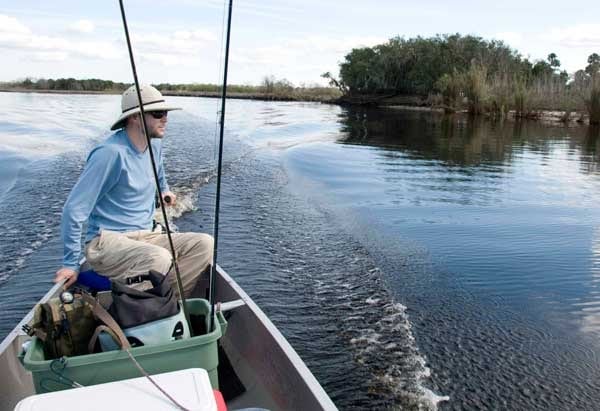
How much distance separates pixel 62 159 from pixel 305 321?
1074 cm

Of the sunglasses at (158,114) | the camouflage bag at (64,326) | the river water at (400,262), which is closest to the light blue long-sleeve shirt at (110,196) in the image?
the sunglasses at (158,114)

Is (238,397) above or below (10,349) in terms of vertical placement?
below

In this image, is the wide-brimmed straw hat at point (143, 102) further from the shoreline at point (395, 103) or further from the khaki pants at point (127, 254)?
the shoreline at point (395, 103)

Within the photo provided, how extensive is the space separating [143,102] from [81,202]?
29.6 inches

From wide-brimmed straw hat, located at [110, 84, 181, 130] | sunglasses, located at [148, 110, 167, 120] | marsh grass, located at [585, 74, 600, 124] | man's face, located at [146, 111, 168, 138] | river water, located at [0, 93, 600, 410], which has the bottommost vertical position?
river water, located at [0, 93, 600, 410]

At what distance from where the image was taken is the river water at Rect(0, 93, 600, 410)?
15.1 ft

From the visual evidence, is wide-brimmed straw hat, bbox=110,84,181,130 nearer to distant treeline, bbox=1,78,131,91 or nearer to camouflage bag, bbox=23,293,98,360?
camouflage bag, bbox=23,293,98,360

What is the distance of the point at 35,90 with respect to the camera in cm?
7138

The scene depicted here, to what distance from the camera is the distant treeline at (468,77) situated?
3481 cm

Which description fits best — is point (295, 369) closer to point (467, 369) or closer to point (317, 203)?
point (467, 369)

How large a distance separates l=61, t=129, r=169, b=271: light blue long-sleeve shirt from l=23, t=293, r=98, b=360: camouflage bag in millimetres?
653

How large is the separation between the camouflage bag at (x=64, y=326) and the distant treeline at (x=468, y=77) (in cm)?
3167

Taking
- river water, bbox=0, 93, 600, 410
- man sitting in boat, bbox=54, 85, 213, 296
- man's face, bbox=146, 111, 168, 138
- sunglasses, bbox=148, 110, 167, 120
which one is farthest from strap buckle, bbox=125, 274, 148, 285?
river water, bbox=0, 93, 600, 410

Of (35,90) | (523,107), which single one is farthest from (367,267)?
(35,90)
